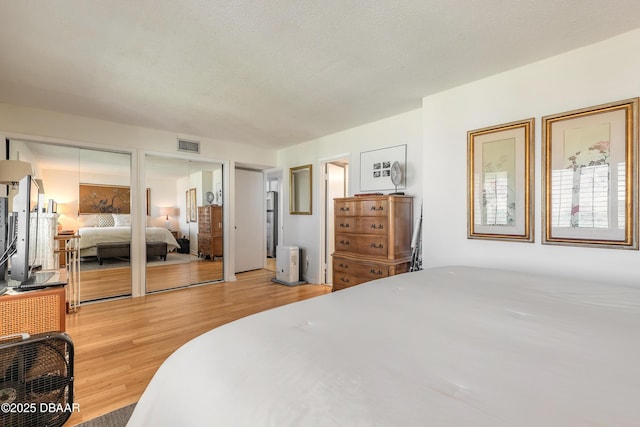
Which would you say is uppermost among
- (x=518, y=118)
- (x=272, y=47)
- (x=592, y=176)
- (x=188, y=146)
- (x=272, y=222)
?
(x=272, y=47)

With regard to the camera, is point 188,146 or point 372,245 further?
point 188,146

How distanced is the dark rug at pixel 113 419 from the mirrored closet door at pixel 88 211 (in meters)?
2.58

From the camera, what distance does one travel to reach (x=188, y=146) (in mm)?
4617

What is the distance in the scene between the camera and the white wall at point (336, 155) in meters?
3.55

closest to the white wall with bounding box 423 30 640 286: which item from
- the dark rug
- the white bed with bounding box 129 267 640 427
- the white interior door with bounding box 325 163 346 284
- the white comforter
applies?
the white bed with bounding box 129 267 640 427

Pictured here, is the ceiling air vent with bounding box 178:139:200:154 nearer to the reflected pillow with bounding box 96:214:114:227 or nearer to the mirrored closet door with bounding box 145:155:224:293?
the mirrored closet door with bounding box 145:155:224:293

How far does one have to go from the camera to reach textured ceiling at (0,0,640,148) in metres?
1.79

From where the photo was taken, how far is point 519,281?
1.81m

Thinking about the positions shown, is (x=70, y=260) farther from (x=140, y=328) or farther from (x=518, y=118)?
(x=518, y=118)

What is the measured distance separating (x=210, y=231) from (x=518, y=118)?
469 centimetres

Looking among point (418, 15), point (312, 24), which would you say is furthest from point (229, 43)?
point (418, 15)

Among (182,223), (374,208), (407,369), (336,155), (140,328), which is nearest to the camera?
(407,369)

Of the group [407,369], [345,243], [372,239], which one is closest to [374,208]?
[372,239]

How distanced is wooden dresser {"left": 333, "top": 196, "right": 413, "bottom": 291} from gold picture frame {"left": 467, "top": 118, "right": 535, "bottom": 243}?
2.47 ft
